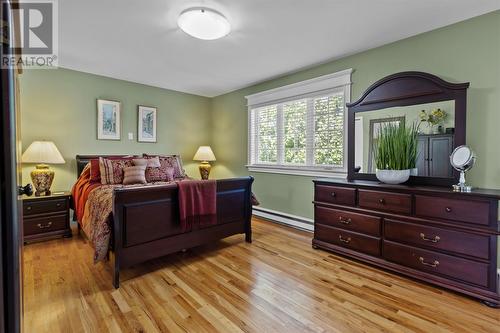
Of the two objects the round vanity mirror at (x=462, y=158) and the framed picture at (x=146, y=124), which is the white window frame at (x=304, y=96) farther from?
the framed picture at (x=146, y=124)

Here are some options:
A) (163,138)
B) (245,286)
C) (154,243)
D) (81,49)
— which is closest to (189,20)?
(81,49)

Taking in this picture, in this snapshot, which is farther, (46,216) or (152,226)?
(46,216)

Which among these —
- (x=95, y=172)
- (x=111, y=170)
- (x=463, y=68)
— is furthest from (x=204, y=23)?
(x=463, y=68)

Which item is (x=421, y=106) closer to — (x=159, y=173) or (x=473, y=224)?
(x=473, y=224)

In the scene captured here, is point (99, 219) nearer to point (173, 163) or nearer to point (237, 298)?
point (237, 298)

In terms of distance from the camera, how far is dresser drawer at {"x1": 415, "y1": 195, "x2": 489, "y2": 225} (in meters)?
1.89

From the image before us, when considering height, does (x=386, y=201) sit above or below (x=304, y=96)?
below

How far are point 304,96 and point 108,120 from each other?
3183 millimetres

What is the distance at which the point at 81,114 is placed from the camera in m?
3.77

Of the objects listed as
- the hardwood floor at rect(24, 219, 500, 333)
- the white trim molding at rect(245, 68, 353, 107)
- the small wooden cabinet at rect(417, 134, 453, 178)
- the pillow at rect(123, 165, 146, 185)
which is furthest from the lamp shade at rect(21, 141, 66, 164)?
the small wooden cabinet at rect(417, 134, 453, 178)

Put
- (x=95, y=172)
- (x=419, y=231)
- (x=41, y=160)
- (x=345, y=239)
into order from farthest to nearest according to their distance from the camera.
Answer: (x=95, y=172), (x=41, y=160), (x=345, y=239), (x=419, y=231)

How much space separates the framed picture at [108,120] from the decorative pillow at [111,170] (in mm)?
851

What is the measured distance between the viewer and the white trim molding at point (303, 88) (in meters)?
3.21

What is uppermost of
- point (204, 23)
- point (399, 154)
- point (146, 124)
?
point (204, 23)
